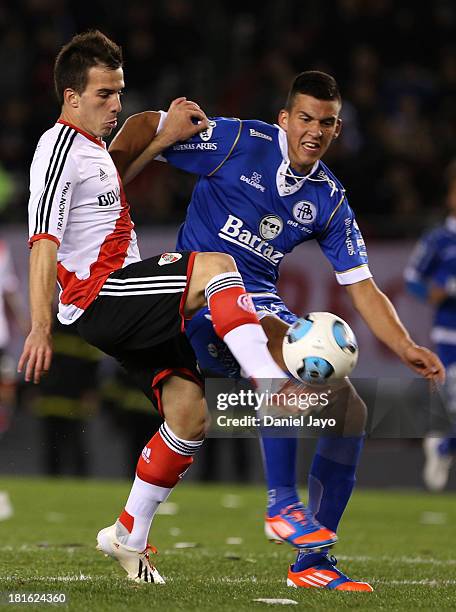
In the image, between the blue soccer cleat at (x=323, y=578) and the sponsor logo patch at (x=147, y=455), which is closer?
the blue soccer cleat at (x=323, y=578)

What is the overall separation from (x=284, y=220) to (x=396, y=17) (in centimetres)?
963

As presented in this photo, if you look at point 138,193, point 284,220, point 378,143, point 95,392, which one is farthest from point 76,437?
point 284,220

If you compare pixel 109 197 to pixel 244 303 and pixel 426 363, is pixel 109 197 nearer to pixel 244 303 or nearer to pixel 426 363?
pixel 244 303

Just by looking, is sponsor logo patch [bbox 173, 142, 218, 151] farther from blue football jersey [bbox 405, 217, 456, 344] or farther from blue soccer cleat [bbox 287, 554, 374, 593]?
blue football jersey [bbox 405, 217, 456, 344]

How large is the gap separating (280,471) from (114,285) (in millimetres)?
989

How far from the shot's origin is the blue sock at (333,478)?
5059mm

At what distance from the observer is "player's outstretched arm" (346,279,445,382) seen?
4840 millimetres

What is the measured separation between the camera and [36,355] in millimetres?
4332

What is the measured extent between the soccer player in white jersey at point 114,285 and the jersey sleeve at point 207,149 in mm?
500

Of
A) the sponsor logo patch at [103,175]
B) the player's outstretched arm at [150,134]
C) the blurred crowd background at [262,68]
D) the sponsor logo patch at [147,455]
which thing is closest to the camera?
the sponsor logo patch at [103,175]

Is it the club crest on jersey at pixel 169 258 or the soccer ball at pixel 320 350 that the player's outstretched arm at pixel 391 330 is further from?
the club crest on jersey at pixel 169 258

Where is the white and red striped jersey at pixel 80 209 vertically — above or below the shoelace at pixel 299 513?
above

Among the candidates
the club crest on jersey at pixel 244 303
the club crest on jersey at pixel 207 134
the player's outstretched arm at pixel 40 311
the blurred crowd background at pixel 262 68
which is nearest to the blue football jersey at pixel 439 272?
the blurred crowd background at pixel 262 68

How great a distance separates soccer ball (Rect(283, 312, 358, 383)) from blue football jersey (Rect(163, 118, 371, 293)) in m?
0.79
